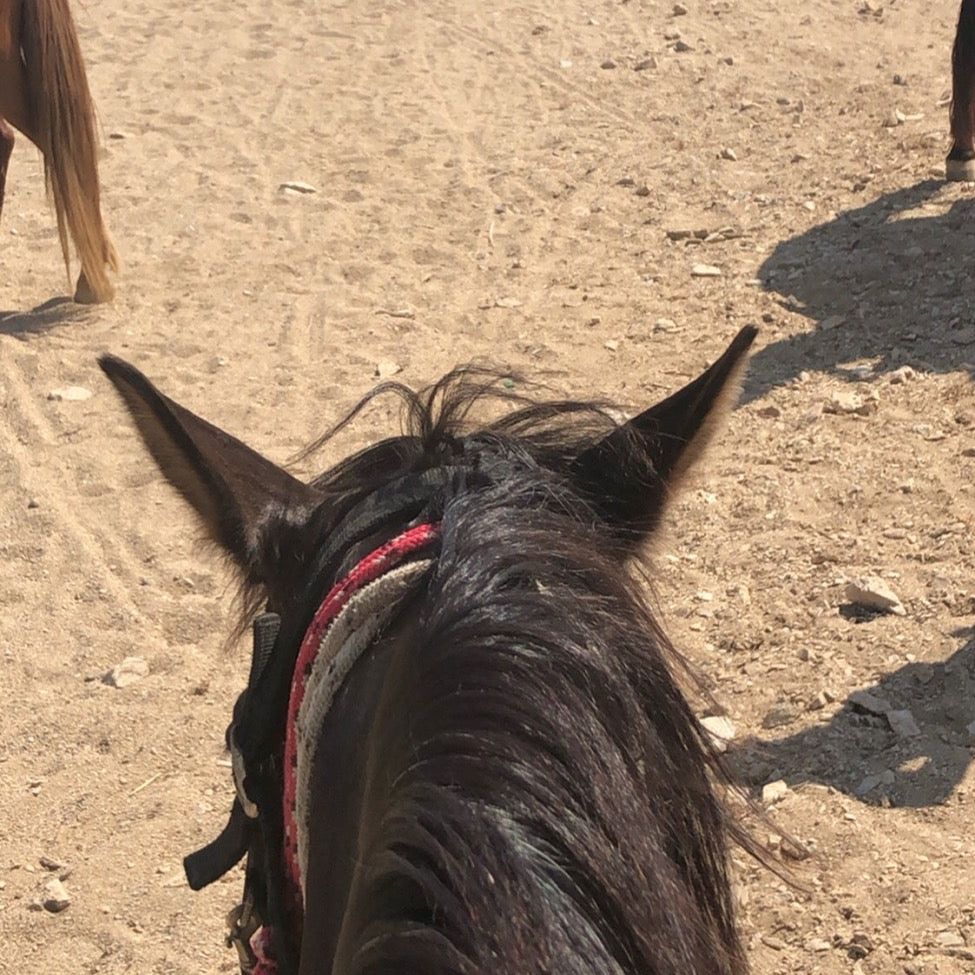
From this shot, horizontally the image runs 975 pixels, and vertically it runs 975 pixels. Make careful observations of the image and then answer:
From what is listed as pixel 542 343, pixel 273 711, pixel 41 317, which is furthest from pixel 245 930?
pixel 41 317

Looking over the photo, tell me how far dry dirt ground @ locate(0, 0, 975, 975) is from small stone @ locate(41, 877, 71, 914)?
0.09 ft

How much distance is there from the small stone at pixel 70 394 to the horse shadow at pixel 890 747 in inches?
126

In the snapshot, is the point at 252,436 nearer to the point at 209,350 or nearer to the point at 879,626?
the point at 209,350

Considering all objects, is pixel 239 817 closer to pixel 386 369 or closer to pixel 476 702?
pixel 476 702

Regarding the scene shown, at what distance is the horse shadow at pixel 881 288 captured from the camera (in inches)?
201

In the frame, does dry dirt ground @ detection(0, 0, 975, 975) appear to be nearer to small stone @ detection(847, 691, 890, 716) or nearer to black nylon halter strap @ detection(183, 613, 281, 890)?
small stone @ detection(847, 691, 890, 716)

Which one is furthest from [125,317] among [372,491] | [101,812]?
[372,491]

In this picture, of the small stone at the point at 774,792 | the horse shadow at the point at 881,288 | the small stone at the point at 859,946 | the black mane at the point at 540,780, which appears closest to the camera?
the black mane at the point at 540,780

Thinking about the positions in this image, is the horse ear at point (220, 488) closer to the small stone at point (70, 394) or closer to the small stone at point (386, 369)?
the small stone at point (386, 369)

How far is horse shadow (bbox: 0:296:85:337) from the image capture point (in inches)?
235

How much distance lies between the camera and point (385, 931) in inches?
40.3

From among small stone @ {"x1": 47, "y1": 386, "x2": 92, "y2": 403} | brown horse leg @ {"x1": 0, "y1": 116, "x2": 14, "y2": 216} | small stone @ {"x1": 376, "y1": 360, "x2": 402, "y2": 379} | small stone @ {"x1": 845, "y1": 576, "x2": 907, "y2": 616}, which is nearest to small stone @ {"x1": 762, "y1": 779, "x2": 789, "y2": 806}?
small stone @ {"x1": 845, "y1": 576, "x2": 907, "y2": 616}

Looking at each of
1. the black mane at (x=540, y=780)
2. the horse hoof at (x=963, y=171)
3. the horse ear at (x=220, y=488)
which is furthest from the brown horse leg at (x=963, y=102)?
the black mane at (x=540, y=780)

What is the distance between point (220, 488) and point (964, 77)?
5.78m
